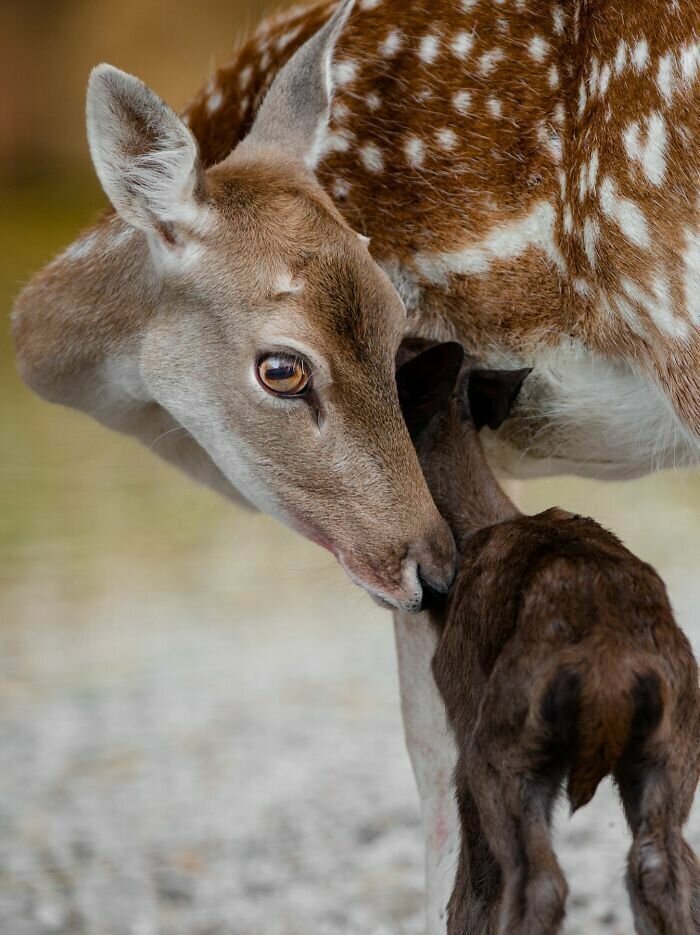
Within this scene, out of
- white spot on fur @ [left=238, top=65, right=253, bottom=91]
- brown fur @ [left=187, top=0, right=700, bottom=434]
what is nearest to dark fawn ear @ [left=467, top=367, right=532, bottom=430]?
brown fur @ [left=187, top=0, right=700, bottom=434]

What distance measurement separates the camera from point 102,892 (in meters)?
3.84

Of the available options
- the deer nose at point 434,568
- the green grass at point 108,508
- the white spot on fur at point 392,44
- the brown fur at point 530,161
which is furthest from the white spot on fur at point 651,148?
the green grass at point 108,508

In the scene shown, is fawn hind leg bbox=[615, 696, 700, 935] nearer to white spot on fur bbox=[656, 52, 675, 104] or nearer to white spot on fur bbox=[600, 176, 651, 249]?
white spot on fur bbox=[600, 176, 651, 249]

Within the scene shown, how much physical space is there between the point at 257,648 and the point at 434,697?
3.24m

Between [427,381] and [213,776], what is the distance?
2.51 meters

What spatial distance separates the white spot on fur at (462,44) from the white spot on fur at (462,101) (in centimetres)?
7

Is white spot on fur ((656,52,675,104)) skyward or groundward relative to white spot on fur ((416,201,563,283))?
skyward

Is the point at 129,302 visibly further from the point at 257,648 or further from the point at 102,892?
the point at 257,648

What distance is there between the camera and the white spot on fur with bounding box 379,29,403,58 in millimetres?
2598

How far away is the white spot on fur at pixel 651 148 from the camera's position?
225 cm

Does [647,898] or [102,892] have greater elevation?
[647,898]

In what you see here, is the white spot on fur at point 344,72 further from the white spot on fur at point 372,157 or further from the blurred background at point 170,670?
the blurred background at point 170,670

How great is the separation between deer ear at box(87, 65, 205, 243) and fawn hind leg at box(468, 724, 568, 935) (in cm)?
94

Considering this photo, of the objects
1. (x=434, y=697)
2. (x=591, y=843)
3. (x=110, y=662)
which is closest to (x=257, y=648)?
(x=110, y=662)
